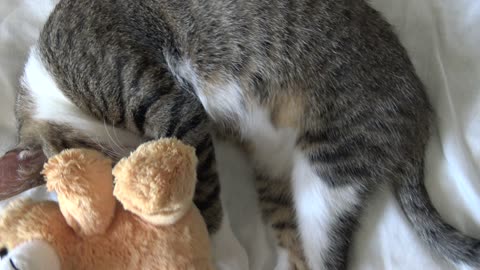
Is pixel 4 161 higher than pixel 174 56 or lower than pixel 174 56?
lower

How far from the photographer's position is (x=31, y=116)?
1329mm

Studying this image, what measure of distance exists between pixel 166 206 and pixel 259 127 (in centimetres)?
43

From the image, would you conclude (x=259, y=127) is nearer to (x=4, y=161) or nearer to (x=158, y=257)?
(x=158, y=257)

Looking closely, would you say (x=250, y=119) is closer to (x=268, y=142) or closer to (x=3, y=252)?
(x=268, y=142)

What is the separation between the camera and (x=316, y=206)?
3.97 feet

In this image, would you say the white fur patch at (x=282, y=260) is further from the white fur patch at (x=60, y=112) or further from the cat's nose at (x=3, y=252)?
the cat's nose at (x=3, y=252)

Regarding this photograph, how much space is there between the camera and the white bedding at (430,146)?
120 cm

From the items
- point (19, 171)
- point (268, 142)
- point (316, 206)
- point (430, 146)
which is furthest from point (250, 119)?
point (19, 171)

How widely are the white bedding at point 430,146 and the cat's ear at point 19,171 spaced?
0.03m

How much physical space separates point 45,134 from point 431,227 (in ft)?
2.97

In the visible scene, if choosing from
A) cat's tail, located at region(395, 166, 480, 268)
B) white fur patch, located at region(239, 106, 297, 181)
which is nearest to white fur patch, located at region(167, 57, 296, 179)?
white fur patch, located at region(239, 106, 297, 181)

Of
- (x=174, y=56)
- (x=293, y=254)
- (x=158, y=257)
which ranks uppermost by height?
(x=174, y=56)

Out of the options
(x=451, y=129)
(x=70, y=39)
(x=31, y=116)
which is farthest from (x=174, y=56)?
(x=451, y=129)

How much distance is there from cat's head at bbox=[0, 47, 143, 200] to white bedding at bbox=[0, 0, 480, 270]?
58 millimetres
